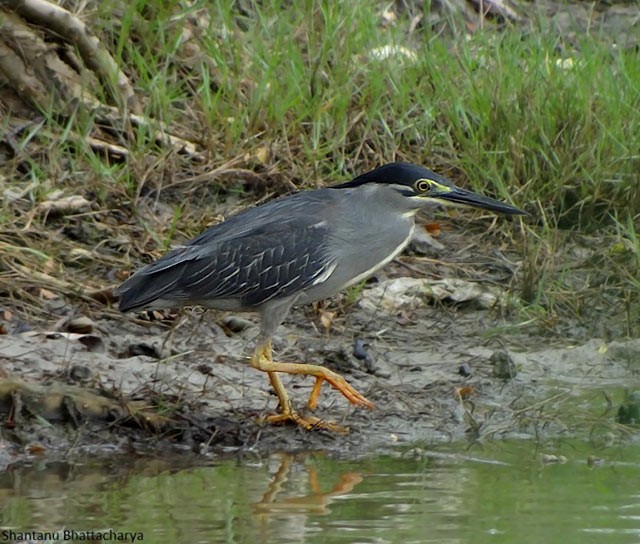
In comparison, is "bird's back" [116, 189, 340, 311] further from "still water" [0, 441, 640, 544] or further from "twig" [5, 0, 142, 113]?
"twig" [5, 0, 142, 113]

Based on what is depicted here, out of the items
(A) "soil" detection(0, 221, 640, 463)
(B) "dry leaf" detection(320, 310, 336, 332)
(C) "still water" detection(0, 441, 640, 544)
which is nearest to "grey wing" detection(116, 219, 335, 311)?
(A) "soil" detection(0, 221, 640, 463)

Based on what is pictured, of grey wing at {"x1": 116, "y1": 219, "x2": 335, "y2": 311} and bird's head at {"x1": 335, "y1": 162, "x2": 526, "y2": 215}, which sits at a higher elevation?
bird's head at {"x1": 335, "y1": 162, "x2": 526, "y2": 215}

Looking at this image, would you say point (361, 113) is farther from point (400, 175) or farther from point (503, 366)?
point (503, 366)

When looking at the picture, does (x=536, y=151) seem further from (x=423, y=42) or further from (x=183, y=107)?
(x=183, y=107)

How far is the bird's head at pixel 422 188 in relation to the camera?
21.1 feet

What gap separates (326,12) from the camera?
28.8 ft

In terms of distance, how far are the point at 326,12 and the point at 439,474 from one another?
158 inches

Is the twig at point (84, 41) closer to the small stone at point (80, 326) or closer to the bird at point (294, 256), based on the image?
the small stone at point (80, 326)

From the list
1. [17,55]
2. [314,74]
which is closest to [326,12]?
[314,74]

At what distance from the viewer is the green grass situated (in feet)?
Result: 25.4

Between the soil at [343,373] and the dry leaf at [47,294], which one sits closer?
the soil at [343,373]

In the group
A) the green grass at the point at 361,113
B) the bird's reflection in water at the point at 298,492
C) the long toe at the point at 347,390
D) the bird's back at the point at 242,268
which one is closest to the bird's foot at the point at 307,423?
the long toe at the point at 347,390

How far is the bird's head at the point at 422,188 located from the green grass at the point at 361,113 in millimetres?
967

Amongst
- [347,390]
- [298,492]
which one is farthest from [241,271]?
[298,492]
